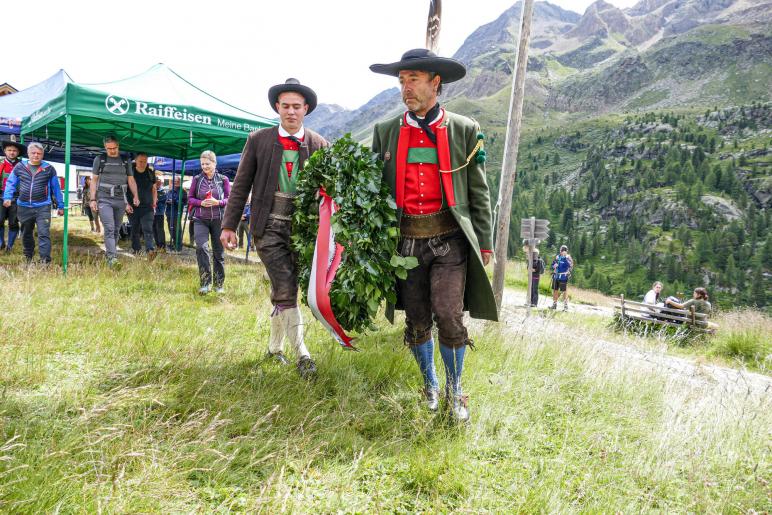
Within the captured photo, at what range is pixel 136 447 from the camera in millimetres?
2238

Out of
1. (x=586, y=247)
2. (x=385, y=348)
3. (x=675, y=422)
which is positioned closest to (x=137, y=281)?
(x=385, y=348)

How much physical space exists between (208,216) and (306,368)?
427 centimetres

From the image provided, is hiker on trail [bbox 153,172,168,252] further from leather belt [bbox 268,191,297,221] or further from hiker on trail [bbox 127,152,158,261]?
leather belt [bbox 268,191,297,221]

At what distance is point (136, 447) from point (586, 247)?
14342 centimetres

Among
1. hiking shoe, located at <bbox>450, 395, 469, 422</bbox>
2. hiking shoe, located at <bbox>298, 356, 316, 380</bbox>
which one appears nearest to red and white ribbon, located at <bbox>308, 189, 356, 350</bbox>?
hiking shoe, located at <bbox>298, 356, 316, 380</bbox>

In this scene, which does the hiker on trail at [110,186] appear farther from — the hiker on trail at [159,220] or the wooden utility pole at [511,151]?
the wooden utility pole at [511,151]

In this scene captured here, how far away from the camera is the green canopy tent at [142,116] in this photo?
8.04 meters

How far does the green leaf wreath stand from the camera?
9.74ft

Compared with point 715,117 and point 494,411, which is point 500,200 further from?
point 715,117

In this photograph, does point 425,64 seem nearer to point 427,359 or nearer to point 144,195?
point 427,359

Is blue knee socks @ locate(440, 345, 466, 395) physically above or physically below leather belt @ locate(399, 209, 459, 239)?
below

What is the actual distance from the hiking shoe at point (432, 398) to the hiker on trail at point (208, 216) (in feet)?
14.9

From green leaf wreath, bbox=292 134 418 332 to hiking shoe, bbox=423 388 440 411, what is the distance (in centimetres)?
69

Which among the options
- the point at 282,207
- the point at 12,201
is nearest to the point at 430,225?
the point at 282,207
